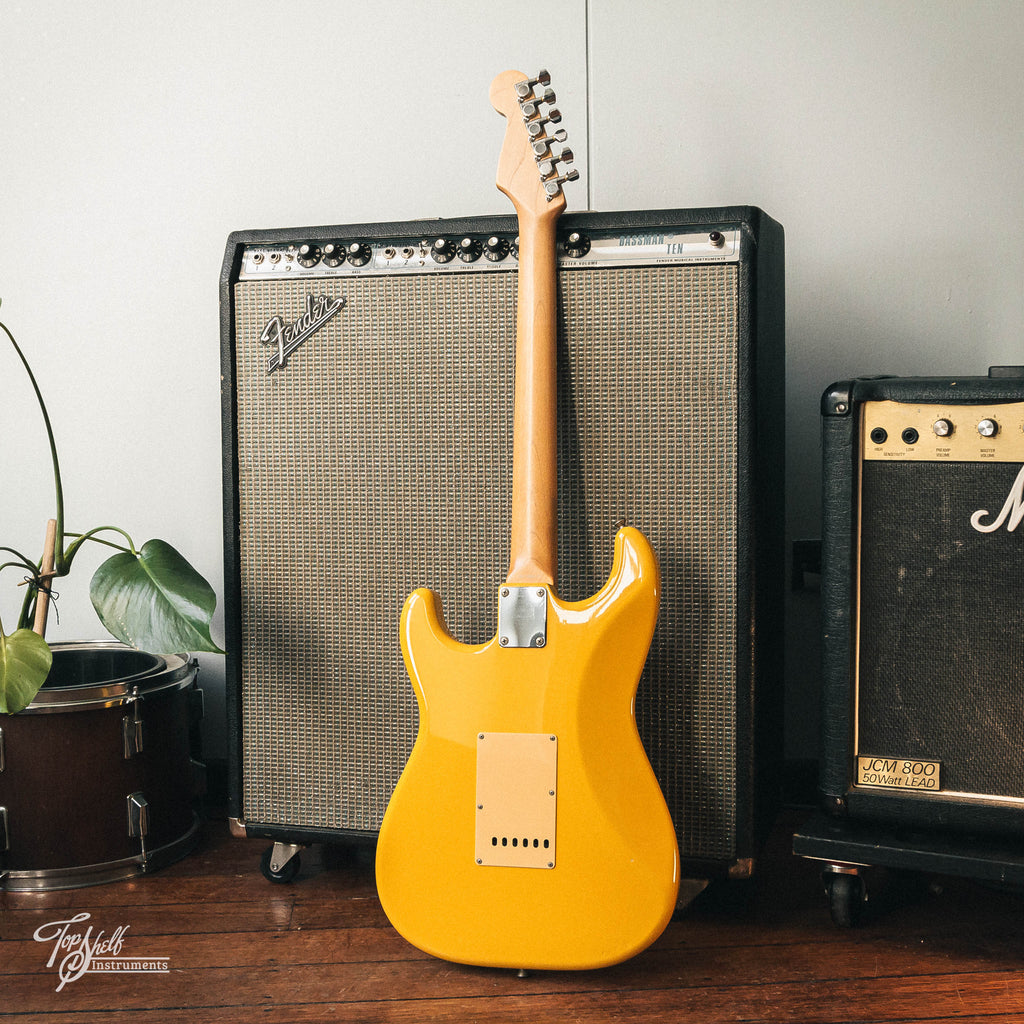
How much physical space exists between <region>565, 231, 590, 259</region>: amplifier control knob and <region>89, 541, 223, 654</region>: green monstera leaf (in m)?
0.56

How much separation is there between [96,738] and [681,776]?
684mm

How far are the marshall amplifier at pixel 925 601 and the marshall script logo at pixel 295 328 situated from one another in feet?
1.85

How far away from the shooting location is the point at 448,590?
3.47ft

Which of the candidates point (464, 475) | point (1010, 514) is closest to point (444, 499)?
point (464, 475)

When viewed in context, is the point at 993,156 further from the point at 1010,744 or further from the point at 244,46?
the point at 244,46

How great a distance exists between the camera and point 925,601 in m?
0.95

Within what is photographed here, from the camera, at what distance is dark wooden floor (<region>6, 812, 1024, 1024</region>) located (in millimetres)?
850

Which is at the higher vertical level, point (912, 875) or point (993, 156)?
point (993, 156)

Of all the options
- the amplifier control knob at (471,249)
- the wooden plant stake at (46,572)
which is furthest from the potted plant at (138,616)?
the amplifier control knob at (471,249)

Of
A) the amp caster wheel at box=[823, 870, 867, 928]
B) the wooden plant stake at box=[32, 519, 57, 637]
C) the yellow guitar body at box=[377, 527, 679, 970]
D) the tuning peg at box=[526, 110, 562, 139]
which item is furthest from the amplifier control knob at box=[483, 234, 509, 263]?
the amp caster wheel at box=[823, 870, 867, 928]

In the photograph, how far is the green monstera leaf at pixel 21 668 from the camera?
99 centimetres

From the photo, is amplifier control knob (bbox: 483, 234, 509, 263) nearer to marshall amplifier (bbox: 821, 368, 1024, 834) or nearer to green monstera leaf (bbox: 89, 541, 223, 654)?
marshall amplifier (bbox: 821, 368, 1024, 834)

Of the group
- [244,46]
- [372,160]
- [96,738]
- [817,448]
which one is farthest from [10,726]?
[817,448]

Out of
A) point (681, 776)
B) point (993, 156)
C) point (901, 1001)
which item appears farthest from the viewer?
point (993, 156)
